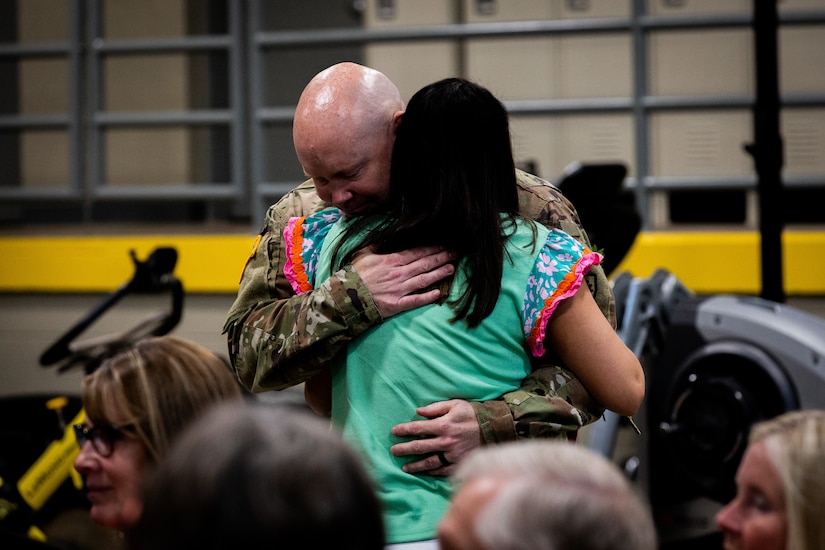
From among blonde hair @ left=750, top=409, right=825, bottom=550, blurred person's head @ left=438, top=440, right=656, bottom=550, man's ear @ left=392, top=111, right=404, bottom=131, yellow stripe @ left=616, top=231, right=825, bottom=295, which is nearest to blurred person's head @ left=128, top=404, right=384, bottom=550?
blurred person's head @ left=438, top=440, right=656, bottom=550

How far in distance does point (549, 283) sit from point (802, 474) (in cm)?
47

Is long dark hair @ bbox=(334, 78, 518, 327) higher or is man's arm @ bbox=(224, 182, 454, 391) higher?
long dark hair @ bbox=(334, 78, 518, 327)

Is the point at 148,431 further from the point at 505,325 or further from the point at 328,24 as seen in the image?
the point at 328,24

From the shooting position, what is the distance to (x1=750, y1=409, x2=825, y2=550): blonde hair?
54.0 inches

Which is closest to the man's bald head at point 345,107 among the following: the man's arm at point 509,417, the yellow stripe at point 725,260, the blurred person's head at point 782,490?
the man's arm at point 509,417

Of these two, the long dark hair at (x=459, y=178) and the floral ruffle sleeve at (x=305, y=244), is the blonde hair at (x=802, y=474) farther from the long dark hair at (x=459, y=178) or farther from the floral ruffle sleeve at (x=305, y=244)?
the floral ruffle sleeve at (x=305, y=244)

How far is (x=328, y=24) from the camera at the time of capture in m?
7.89

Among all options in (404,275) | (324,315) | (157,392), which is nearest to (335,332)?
(324,315)

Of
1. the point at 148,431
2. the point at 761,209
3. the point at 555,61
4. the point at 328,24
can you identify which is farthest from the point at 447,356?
the point at 328,24

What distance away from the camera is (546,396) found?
174 centimetres

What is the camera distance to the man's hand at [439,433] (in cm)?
168

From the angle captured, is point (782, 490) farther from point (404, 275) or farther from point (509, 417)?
point (404, 275)

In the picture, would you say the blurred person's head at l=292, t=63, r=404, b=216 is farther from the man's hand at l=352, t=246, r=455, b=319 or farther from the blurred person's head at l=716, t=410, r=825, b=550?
the blurred person's head at l=716, t=410, r=825, b=550

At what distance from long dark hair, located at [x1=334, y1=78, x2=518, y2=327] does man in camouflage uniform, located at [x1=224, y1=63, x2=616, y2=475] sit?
0.13 ft
